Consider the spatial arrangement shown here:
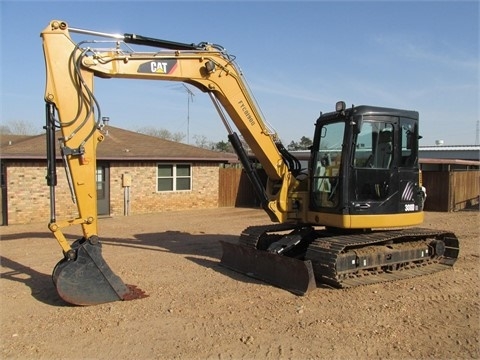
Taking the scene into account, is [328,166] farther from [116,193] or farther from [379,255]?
[116,193]

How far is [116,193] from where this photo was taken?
655 inches

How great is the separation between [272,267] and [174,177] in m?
11.6

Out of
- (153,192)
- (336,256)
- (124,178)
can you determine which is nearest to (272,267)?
(336,256)

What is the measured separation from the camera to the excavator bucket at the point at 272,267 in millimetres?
6625

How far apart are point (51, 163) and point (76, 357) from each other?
2.68 meters

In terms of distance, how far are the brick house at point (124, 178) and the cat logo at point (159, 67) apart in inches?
357

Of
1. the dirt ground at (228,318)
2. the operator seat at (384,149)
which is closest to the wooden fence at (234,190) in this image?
the dirt ground at (228,318)

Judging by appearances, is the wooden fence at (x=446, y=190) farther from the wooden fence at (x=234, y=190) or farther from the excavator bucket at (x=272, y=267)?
the excavator bucket at (x=272, y=267)

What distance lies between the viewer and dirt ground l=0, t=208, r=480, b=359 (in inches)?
184

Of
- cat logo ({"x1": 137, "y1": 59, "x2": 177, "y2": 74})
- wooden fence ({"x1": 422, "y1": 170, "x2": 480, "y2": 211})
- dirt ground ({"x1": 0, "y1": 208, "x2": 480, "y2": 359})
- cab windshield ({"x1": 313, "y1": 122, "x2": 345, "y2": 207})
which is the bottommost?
dirt ground ({"x1": 0, "y1": 208, "x2": 480, "y2": 359})

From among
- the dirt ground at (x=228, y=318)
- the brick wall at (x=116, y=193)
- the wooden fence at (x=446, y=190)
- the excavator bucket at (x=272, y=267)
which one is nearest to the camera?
the dirt ground at (x=228, y=318)

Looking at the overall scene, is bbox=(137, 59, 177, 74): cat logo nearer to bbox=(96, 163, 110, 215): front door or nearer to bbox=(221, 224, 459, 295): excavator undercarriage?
bbox=(221, 224, 459, 295): excavator undercarriage

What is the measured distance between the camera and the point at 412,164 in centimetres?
776

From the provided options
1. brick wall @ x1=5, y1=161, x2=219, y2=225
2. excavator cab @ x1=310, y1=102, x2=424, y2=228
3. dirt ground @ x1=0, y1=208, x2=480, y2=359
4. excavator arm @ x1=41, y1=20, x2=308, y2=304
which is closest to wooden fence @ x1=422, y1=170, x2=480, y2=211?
brick wall @ x1=5, y1=161, x2=219, y2=225
